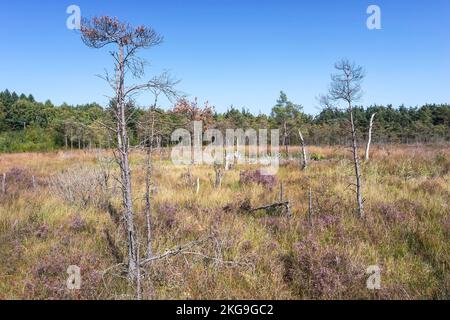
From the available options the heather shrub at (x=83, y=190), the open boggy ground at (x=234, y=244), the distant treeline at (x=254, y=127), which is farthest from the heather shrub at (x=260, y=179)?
the distant treeline at (x=254, y=127)

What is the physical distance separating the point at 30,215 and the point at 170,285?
4.82 metres

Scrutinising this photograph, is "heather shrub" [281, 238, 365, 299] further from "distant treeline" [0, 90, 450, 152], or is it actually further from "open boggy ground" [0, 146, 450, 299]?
"distant treeline" [0, 90, 450, 152]

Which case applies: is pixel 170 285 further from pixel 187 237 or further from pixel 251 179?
pixel 251 179

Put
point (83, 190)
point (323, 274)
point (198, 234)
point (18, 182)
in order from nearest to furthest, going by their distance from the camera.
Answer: point (323, 274) < point (198, 234) < point (83, 190) < point (18, 182)

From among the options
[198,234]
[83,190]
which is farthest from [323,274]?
[83,190]

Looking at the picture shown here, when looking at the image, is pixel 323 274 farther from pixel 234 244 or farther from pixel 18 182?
pixel 18 182

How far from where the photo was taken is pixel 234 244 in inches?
209

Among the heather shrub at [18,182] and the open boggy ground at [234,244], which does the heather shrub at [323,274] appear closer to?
the open boggy ground at [234,244]

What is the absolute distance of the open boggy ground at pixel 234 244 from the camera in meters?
3.97

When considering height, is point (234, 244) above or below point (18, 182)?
below

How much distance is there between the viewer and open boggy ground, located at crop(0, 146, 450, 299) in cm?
397

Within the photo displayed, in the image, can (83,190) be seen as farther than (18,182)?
No

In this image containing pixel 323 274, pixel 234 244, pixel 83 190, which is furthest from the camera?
pixel 83 190

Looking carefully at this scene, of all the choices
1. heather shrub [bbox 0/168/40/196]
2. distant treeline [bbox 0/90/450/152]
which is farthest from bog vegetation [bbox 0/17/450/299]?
distant treeline [bbox 0/90/450/152]
